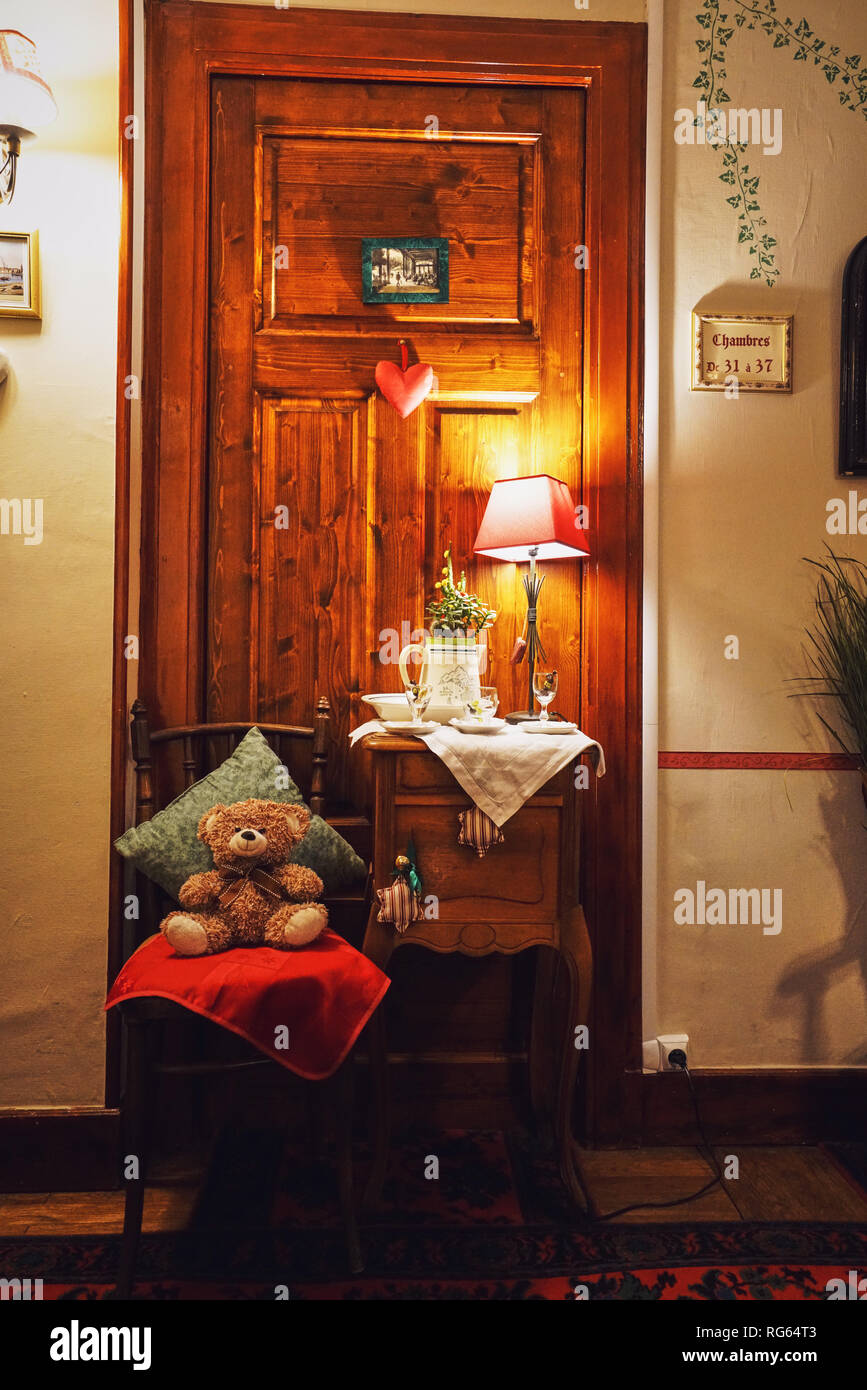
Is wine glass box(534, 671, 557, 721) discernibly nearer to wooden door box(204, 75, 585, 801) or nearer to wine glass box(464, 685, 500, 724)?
wine glass box(464, 685, 500, 724)

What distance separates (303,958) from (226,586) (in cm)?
112

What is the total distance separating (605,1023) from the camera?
247 centimetres

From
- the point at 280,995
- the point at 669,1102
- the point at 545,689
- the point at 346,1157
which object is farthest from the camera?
the point at 669,1102

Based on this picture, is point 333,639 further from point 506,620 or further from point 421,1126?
point 421,1126

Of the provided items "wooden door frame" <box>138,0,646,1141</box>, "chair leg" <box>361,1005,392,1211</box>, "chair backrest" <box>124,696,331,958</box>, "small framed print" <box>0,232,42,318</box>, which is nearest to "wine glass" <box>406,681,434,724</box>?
"chair backrest" <box>124,696,331,958</box>

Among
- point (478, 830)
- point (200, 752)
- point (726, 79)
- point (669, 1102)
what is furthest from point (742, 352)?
point (669, 1102)

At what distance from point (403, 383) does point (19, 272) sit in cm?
108

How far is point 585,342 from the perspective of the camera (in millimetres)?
2486

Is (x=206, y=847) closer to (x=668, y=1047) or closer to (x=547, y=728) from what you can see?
(x=547, y=728)

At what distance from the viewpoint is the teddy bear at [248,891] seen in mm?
1937

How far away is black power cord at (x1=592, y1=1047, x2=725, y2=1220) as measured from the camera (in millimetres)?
2115

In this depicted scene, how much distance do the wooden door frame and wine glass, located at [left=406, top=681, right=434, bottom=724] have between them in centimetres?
60

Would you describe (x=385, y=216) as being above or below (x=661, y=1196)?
above

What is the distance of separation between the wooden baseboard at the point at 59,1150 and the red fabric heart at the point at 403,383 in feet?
6.98
